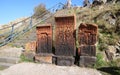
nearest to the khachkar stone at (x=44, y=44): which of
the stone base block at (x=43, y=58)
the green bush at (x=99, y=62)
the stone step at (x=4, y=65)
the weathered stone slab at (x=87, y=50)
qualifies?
the stone base block at (x=43, y=58)

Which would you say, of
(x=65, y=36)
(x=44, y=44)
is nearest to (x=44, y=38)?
(x=44, y=44)

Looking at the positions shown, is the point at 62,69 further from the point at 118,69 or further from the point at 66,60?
the point at 118,69

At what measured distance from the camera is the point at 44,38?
526 inches

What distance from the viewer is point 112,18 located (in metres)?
17.4

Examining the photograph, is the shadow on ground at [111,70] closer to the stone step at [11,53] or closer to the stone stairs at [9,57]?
the stone stairs at [9,57]

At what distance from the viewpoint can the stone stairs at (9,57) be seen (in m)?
12.9

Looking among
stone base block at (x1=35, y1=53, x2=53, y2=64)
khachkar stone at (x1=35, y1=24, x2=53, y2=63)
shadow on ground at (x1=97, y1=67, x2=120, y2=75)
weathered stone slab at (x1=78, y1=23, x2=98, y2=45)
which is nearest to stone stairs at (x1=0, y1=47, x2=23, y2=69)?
stone base block at (x1=35, y1=53, x2=53, y2=64)

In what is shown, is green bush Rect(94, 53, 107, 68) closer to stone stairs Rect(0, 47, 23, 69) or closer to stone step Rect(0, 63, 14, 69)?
stone stairs Rect(0, 47, 23, 69)

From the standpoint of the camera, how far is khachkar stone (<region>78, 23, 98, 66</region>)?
12266mm

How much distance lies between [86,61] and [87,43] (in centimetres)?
84

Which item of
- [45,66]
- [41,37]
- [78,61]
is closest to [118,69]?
[78,61]

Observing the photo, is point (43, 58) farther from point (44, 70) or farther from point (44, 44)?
point (44, 70)

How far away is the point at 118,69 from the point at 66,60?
245 cm

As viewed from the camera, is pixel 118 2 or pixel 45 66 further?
pixel 118 2
